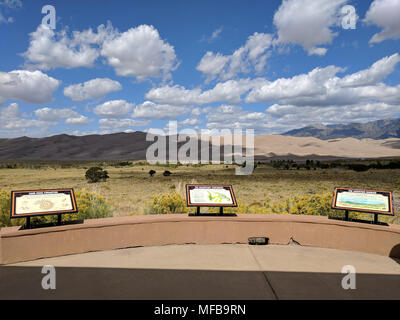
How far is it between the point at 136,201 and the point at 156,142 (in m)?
115

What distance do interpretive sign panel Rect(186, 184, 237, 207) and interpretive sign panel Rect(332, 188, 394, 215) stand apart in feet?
7.60

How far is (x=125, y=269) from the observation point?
18.1 feet

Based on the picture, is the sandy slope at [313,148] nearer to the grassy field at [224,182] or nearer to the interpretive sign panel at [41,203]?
the grassy field at [224,182]

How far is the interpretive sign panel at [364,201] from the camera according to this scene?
21.5ft

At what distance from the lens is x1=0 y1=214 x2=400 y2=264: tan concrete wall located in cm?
602

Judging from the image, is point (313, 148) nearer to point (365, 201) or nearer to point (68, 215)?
point (365, 201)

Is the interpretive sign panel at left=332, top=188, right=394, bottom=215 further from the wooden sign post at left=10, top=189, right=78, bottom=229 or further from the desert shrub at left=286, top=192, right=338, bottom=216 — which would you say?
the wooden sign post at left=10, top=189, right=78, bottom=229

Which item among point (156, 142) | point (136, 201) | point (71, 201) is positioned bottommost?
point (136, 201)

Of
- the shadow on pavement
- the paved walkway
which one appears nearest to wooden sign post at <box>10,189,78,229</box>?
the paved walkway

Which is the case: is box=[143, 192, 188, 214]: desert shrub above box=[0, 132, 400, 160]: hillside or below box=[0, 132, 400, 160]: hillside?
below

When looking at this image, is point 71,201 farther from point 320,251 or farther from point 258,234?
point 320,251

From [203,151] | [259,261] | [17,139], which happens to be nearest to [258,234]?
[259,261]

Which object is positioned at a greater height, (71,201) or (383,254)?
(71,201)

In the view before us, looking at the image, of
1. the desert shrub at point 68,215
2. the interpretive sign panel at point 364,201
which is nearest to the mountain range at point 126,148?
the desert shrub at point 68,215
